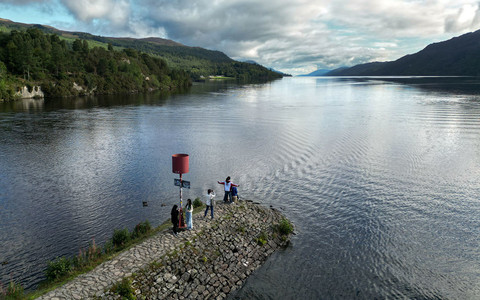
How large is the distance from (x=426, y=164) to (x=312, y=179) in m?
19.4

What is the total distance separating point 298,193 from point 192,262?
59.2ft

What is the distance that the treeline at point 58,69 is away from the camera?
13211 cm

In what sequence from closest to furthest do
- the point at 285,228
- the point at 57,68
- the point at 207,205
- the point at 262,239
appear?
1. the point at 262,239
2. the point at 207,205
3. the point at 285,228
4. the point at 57,68

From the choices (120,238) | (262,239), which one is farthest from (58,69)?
(262,239)

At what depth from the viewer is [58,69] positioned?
155250 millimetres

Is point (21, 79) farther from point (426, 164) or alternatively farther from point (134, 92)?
point (426, 164)

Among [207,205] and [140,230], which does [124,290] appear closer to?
[140,230]

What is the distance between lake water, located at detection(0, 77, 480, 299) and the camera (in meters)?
20.5

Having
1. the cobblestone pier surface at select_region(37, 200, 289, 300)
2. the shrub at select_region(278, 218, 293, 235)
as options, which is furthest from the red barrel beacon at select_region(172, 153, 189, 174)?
the shrub at select_region(278, 218, 293, 235)

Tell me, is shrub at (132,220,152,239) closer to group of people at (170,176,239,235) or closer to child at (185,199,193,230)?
group of people at (170,176,239,235)

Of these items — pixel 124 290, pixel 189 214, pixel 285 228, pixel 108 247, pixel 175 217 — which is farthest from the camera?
pixel 285 228

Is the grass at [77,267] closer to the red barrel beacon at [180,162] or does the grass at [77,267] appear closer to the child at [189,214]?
the child at [189,214]

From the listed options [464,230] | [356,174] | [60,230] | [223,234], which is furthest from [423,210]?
[60,230]

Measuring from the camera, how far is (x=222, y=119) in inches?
3344
